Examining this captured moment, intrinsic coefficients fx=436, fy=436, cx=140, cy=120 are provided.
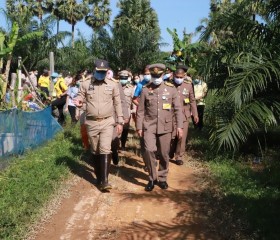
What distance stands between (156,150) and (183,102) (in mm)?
2200

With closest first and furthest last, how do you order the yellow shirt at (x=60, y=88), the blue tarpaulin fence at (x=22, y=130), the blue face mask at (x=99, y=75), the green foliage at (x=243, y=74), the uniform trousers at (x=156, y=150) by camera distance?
the blue face mask at (x=99, y=75)
the uniform trousers at (x=156, y=150)
the blue tarpaulin fence at (x=22, y=130)
the green foliage at (x=243, y=74)
the yellow shirt at (x=60, y=88)

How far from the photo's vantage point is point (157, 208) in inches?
224

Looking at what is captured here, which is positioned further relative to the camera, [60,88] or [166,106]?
[60,88]

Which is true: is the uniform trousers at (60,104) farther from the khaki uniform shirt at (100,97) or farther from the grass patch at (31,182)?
the khaki uniform shirt at (100,97)

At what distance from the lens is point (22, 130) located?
7.96 metres

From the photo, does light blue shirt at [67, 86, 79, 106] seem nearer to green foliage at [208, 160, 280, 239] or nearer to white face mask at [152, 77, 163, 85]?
green foliage at [208, 160, 280, 239]

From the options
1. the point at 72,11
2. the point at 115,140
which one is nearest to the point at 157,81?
the point at 115,140

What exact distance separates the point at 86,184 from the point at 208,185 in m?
1.90

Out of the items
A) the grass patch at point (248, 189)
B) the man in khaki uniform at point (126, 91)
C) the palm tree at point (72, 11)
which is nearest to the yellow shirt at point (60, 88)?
the man in khaki uniform at point (126, 91)

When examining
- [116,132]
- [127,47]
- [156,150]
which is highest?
[127,47]

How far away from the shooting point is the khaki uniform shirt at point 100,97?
248 inches

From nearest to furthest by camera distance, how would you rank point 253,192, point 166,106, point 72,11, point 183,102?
point 253,192, point 166,106, point 183,102, point 72,11

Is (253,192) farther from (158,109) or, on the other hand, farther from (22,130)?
(22,130)

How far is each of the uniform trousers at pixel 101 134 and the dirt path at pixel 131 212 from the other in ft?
2.16
